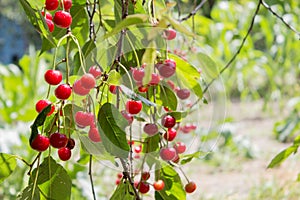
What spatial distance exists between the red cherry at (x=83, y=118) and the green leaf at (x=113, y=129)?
1cm

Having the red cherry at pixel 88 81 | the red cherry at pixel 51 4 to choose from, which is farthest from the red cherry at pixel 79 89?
the red cherry at pixel 51 4

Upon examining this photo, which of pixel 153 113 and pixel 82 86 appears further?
pixel 153 113

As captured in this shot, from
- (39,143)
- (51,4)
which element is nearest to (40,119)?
(39,143)

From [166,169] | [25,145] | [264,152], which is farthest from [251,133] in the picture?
[166,169]

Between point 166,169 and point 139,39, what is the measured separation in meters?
0.18

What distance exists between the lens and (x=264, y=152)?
3385 mm

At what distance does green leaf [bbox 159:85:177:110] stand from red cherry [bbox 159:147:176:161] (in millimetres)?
50

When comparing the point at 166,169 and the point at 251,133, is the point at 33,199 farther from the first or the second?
the point at 251,133

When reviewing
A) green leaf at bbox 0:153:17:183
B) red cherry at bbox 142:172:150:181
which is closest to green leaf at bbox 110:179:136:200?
red cherry at bbox 142:172:150:181

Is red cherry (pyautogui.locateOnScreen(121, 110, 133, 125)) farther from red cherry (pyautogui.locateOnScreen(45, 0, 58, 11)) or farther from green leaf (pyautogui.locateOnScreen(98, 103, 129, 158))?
red cherry (pyautogui.locateOnScreen(45, 0, 58, 11))

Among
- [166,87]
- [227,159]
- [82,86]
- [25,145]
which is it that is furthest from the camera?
[227,159]

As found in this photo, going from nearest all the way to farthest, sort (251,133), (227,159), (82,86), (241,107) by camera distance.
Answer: (82,86), (227,159), (251,133), (241,107)

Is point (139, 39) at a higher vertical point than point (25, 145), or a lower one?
higher

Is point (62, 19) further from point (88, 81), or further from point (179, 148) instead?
point (179, 148)
